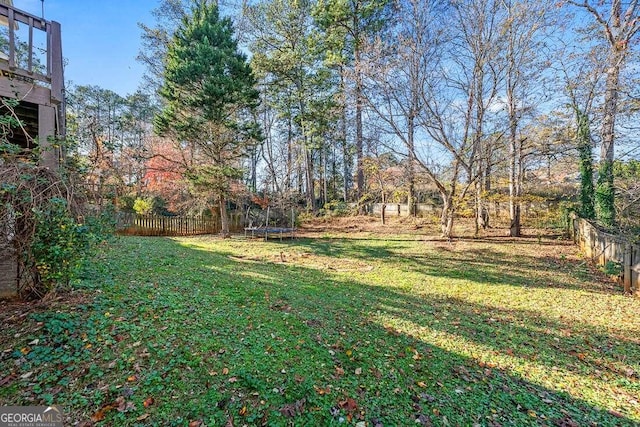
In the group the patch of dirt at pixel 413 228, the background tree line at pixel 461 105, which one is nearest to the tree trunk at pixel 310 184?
the patch of dirt at pixel 413 228

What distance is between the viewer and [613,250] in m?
7.07

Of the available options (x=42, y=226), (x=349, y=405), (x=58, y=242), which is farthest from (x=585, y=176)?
(x=42, y=226)

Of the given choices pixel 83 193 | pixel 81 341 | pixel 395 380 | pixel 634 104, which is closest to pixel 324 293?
pixel 395 380

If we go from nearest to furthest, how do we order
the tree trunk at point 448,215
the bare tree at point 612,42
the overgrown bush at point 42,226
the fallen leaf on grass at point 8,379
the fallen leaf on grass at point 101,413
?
the fallen leaf on grass at point 101,413, the fallen leaf on grass at point 8,379, the overgrown bush at point 42,226, the bare tree at point 612,42, the tree trunk at point 448,215

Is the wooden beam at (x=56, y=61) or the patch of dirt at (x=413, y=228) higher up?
the wooden beam at (x=56, y=61)

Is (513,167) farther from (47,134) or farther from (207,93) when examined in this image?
(47,134)

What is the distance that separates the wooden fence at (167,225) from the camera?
12203mm

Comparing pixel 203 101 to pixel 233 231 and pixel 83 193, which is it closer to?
pixel 233 231

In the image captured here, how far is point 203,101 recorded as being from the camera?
11180mm

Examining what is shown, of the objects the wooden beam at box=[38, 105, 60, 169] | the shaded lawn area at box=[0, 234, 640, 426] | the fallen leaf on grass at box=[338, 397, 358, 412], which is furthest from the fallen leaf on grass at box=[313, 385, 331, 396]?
the wooden beam at box=[38, 105, 60, 169]

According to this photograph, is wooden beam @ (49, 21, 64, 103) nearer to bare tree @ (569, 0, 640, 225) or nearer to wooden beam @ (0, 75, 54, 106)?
wooden beam @ (0, 75, 54, 106)

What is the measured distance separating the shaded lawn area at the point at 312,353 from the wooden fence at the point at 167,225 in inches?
283

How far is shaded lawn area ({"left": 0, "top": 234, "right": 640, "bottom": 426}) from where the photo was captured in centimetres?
226

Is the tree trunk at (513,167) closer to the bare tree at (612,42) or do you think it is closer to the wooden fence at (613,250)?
the wooden fence at (613,250)
